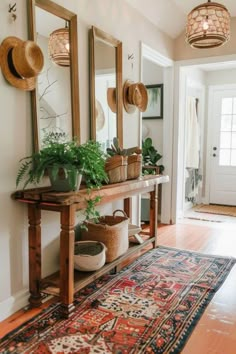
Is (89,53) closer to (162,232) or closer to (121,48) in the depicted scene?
(121,48)

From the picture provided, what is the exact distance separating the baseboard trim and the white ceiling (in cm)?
277

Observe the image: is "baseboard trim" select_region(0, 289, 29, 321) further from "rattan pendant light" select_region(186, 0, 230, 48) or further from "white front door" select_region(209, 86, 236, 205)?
"white front door" select_region(209, 86, 236, 205)

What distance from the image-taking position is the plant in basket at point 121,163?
264 cm

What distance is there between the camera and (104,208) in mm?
3109

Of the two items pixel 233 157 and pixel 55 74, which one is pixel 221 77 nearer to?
pixel 233 157

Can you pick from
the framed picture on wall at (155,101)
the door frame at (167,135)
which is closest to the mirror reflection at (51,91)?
the door frame at (167,135)

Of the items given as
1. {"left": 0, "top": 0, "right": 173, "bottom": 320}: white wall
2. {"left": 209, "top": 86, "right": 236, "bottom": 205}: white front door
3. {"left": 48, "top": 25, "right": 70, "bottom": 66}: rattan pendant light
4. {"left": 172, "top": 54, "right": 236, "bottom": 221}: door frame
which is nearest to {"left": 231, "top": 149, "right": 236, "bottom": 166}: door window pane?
{"left": 209, "top": 86, "right": 236, "bottom": 205}: white front door

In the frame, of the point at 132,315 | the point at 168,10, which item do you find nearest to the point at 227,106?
the point at 168,10

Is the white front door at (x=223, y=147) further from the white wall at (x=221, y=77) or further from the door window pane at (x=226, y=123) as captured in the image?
the white wall at (x=221, y=77)

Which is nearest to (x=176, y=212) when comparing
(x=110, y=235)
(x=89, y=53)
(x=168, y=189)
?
(x=168, y=189)

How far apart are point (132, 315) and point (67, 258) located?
559 millimetres

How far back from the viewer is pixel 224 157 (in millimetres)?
5820

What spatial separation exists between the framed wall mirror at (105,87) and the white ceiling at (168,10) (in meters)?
0.63

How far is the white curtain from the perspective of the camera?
17.6ft
